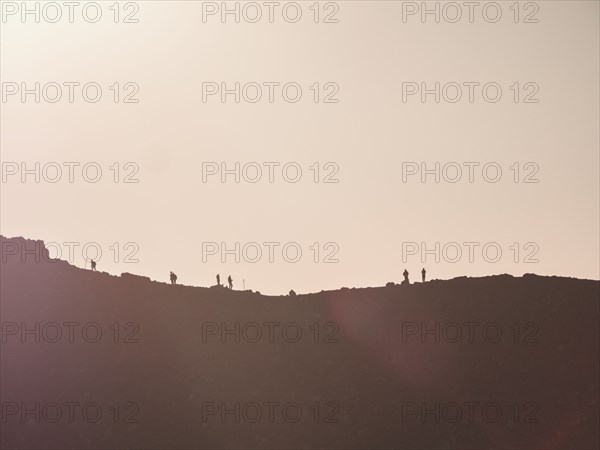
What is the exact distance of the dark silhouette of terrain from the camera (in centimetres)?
2900

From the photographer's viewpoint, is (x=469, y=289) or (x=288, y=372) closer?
(x=288, y=372)

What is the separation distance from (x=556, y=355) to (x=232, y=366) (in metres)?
13.0

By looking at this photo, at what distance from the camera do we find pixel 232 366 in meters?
33.7

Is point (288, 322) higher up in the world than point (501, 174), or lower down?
lower down

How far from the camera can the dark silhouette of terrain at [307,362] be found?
2900 centimetres

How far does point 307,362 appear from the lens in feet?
109

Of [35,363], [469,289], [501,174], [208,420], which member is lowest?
[208,420]

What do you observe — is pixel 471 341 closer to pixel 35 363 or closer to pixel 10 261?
pixel 35 363

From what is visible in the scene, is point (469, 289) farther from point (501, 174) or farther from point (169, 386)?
point (169, 386)

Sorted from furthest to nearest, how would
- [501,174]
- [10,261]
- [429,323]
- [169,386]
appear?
[10,261] → [429,323] → [169,386] → [501,174]

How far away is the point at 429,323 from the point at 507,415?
6.86 m

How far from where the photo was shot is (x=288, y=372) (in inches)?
1299

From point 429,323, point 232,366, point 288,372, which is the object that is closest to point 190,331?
point 232,366

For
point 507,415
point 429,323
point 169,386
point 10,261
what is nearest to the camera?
point 507,415
